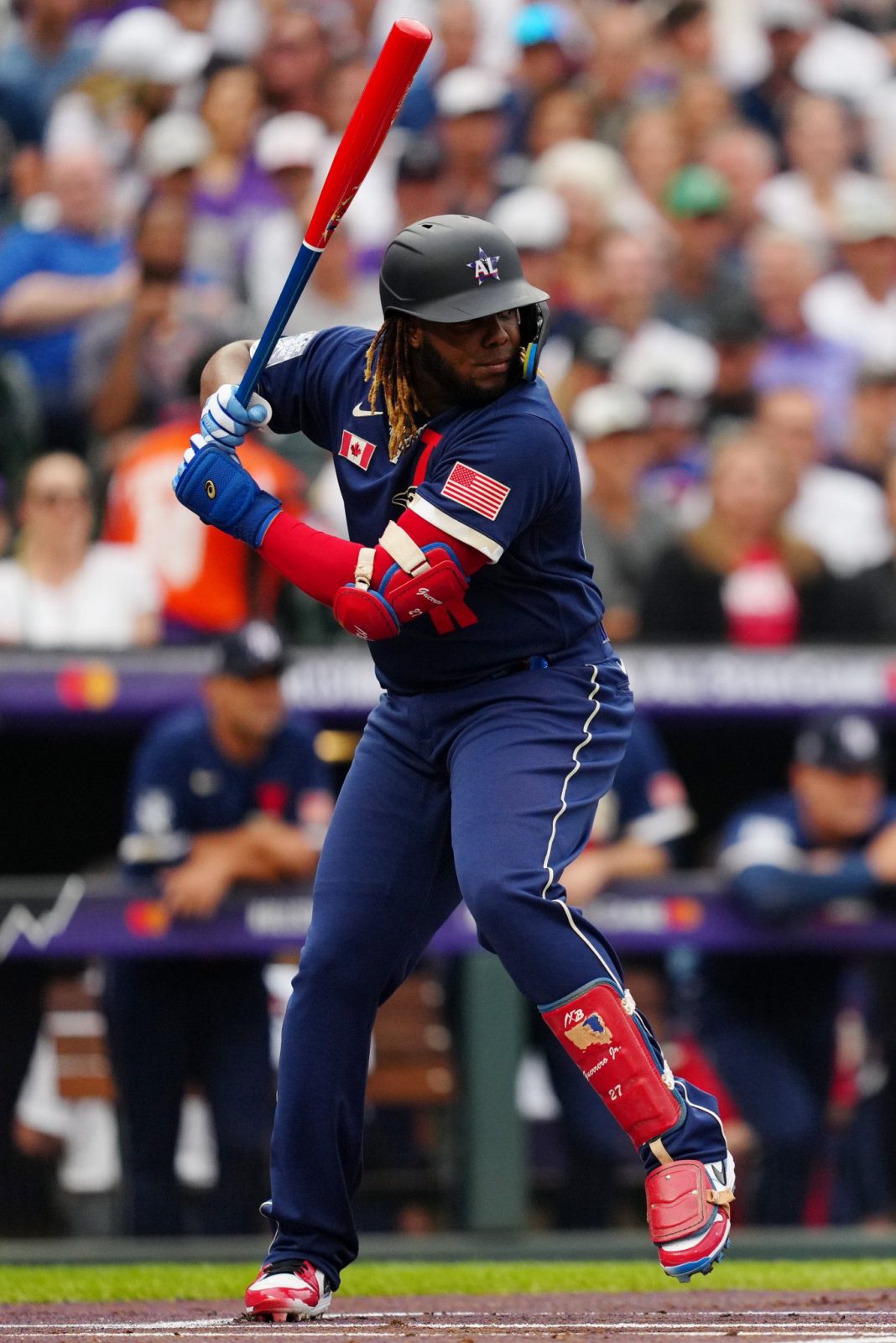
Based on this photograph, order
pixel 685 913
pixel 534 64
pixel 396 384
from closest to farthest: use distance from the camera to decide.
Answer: pixel 396 384 < pixel 685 913 < pixel 534 64

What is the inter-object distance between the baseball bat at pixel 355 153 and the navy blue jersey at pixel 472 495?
0.09m

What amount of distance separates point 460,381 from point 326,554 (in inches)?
14.9

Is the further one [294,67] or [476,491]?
[294,67]

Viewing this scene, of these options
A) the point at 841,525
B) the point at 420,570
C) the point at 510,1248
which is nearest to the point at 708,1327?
the point at 420,570

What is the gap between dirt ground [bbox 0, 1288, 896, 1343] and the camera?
3.32m

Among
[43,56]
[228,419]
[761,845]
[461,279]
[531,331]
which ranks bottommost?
[761,845]

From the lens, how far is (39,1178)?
18.1 ft

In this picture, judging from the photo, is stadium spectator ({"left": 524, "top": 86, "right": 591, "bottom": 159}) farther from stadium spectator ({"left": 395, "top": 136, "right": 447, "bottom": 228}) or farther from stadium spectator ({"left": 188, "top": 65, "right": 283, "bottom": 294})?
stadium spectator ({"left": 188, "top": 65, "right": 283, "bottom": 294})

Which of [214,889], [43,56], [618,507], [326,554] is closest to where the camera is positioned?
[326,554]

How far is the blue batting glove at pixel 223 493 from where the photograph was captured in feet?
11.8

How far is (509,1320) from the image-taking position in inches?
146

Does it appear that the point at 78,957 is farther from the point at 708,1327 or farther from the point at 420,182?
the point at 420,182

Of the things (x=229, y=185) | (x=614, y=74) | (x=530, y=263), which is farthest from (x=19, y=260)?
(x=614, y=74)

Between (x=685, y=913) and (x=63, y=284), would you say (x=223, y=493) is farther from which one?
(x=63, y=284)
